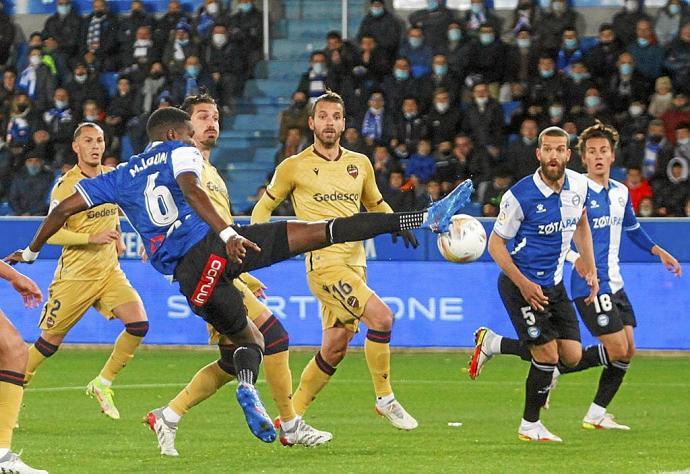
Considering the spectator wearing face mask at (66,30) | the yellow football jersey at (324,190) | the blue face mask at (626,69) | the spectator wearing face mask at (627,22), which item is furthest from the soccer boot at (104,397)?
the spectator wearing face mask at (66,30)

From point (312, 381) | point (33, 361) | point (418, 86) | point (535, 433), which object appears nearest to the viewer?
point (535, 433)

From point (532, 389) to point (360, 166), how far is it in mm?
2085

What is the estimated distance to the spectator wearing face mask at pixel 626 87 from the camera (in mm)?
19797

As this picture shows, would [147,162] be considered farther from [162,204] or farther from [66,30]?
[66,30]

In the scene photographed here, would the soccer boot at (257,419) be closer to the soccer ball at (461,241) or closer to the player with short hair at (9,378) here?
the player with short hair at (9,378)

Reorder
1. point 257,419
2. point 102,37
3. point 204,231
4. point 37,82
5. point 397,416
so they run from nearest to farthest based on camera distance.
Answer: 1. point 257,419
2. point 204,231
3. point 397,416
4. point 37,82
5. point 102,37

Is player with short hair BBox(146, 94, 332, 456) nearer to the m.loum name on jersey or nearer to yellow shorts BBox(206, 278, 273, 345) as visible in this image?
A: yellow shorts BBox(206, 278, 273, 345)

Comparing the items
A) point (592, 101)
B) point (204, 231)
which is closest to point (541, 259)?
point (204, 231)

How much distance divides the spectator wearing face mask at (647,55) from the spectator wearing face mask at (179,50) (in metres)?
6.65

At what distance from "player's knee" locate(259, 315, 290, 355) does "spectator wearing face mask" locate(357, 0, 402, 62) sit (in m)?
12.1

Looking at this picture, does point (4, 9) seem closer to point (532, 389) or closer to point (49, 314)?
point (49, 314)

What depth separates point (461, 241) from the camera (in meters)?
Result: 8.72

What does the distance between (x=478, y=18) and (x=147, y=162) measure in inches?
521

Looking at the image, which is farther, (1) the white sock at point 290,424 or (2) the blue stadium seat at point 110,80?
(2) the blue stadium seat at point 110,80
